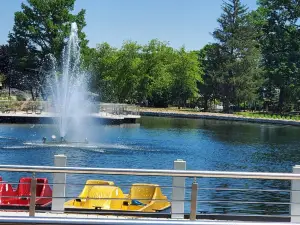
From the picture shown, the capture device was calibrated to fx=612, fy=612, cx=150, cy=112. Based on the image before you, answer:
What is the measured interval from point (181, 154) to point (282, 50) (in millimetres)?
46617

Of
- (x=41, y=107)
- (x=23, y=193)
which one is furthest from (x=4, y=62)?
(x=23, y=193)

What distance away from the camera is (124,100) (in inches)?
3142

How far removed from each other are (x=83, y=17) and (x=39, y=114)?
988 inches

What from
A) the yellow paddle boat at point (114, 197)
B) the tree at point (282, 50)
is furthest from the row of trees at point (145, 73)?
the yellow paddle boat at point (114, 197)

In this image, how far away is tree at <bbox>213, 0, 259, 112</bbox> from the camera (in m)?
75.8

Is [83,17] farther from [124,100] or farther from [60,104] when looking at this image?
[60,104]

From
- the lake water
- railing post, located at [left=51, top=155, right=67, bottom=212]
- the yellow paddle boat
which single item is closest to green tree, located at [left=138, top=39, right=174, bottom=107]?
the lake water

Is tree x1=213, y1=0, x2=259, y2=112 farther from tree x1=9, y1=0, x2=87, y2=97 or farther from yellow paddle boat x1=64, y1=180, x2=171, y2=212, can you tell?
yellow paddle boat x1=64, y1=180, x2=171, y2=212

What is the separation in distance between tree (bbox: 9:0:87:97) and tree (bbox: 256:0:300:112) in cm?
2309

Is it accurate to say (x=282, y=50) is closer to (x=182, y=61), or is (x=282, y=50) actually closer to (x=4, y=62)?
(x=182, y=61)

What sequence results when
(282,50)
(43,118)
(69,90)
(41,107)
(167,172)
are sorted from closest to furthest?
(167,172)
(43,118)
(41,107)
(69,90)
(282,50)

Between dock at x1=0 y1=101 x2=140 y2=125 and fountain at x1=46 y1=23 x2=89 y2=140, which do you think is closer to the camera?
fountain at x1=46 y1=23 x2=89 y2=140

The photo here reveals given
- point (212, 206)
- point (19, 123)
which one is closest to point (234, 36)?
point (19, 123)

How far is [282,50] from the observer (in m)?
75.2
